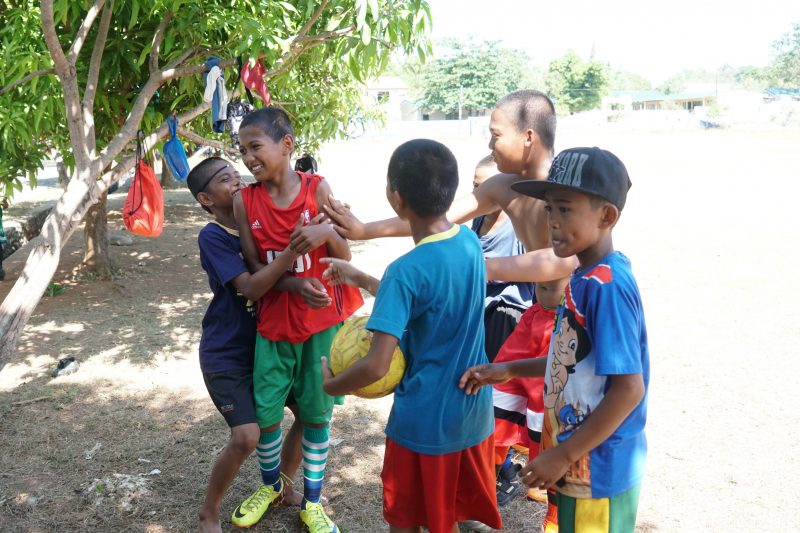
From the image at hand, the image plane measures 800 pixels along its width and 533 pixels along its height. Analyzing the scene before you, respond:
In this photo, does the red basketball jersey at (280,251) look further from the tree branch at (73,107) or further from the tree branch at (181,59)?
the tree branch at (181,59)

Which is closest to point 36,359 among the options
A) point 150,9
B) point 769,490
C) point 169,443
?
point 169,443

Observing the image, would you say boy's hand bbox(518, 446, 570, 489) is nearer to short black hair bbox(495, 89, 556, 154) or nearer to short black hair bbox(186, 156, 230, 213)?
short black hair bbox(495, 89, 556, 154)

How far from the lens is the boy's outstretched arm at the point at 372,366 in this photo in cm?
213

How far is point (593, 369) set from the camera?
1961 millimetres

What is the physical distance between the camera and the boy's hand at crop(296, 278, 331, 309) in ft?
9.09

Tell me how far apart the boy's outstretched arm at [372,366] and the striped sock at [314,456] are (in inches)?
35.9

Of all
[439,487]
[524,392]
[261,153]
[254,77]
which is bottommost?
[524,392]

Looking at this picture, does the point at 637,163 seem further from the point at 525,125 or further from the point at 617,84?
the point at 617,84

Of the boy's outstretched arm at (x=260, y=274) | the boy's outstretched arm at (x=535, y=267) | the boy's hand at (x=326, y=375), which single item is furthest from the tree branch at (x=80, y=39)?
the boy's outstretched arm at (x=535, y=267)

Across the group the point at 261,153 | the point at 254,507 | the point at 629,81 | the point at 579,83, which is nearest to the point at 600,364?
the point at 261,153

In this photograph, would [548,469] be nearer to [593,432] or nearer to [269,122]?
[593,432]

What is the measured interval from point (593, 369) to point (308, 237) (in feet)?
3.86

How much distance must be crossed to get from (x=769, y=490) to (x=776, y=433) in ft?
2.44

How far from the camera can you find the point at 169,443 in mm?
4094
